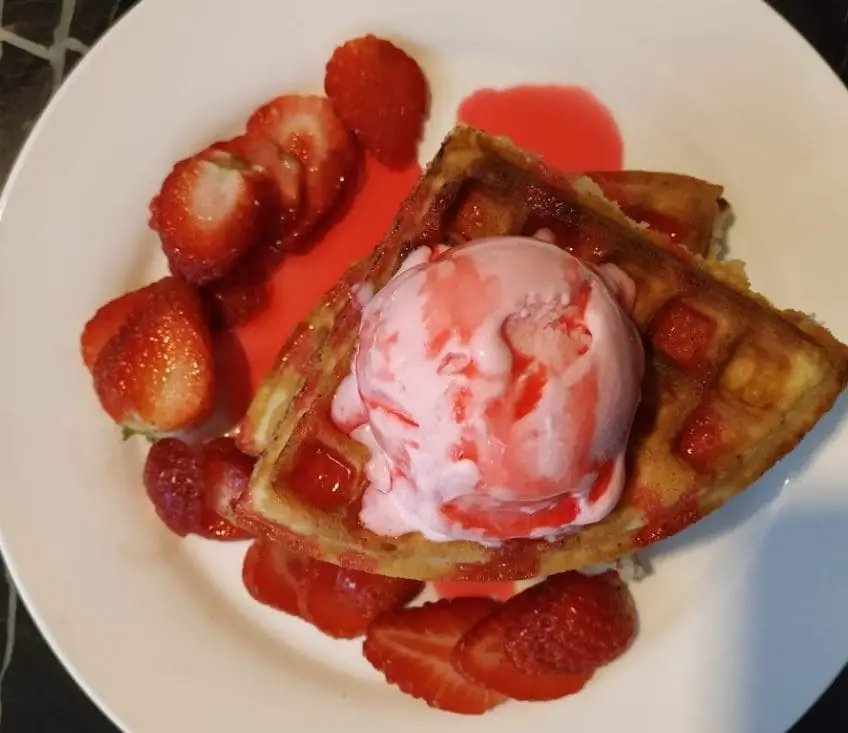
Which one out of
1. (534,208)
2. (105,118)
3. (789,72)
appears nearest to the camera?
(534,208)

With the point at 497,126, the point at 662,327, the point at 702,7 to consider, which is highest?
the point at 702,7

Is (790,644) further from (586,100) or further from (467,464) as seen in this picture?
(586,100)

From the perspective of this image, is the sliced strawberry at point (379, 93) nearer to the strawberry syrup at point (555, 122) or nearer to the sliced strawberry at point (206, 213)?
the strawberry syrup at point (555, 122)

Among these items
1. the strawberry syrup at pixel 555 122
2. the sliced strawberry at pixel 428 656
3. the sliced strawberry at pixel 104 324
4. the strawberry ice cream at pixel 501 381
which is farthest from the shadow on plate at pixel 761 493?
the sliced strawberry at pixel 104 324

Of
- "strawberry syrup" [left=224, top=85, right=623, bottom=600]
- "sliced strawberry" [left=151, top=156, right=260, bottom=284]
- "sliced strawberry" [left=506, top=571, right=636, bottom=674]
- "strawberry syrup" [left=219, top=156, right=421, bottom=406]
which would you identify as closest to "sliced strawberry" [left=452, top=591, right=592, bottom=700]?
"sliced strawberry" [left=506, top=571, right=636, bottom=674]

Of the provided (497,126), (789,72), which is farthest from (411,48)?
(789,72)

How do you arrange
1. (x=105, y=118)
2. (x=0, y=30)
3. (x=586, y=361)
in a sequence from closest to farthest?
1. (x=586, y=361)
2. (x=105, y=118)
3. (x=0, y=30)

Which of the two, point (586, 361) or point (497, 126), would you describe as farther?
point (497, 126)

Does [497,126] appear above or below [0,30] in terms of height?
above

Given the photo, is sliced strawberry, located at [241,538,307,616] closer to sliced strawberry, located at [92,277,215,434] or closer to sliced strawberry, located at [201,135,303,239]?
sliced strawberry, located at [92,277,215,434]
